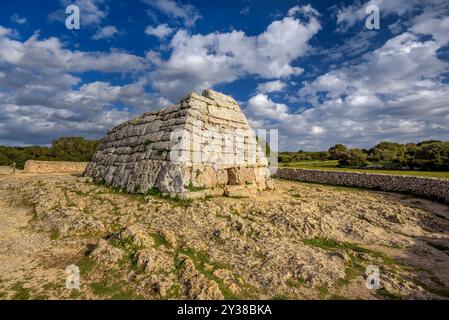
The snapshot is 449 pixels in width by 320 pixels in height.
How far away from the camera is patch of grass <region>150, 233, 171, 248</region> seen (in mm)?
7950

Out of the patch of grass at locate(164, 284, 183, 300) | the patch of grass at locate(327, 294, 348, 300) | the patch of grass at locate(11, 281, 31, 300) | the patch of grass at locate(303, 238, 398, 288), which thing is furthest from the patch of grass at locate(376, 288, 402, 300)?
the patch of grass at locate(11, 281, 31, 300)

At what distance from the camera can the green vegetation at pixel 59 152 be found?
4888 cm

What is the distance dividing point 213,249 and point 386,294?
4.56m

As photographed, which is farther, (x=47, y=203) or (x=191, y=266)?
(x=47, y=203)

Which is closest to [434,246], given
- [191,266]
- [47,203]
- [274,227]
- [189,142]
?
[274,227]

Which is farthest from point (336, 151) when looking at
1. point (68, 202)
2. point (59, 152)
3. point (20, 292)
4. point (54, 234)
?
point (20, 292)

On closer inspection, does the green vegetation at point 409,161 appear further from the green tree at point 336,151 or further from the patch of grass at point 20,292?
the patch of grass at point 20,292

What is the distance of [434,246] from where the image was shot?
374 inches

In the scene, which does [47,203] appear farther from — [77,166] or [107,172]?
[77,166]

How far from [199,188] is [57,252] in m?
6.30

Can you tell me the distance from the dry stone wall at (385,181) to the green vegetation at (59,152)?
1544 inches

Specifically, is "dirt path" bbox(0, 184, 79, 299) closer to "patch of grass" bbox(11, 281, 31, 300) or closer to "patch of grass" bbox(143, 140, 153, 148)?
"patch of grass" bbox(11, 281, 31, 300)

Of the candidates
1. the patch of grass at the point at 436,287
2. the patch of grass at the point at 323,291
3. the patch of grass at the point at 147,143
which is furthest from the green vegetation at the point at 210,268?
the patch of grass at the point at 147,143
